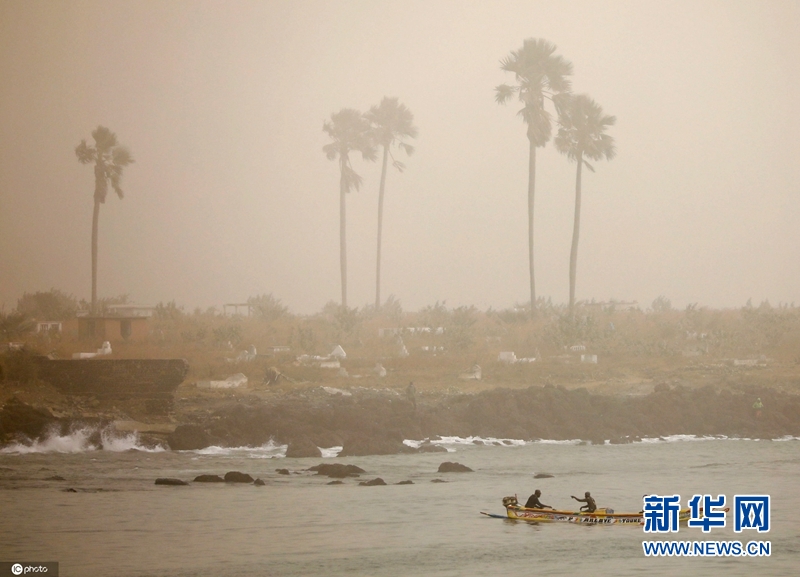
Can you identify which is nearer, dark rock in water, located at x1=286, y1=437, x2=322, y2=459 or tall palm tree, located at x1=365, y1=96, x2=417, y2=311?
dark rock in water, located at x1=286, y1=437, x2=322, y2=459

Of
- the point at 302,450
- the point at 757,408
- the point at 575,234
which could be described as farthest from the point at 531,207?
the point at 302,450

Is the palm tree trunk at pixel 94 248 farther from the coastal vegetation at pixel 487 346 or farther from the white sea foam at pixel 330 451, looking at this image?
the white sea foam at pixel 330 451

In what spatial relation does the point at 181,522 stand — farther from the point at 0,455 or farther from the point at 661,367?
the point at 661,367

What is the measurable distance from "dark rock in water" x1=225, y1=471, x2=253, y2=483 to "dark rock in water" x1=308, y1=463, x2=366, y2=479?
8.20 ft

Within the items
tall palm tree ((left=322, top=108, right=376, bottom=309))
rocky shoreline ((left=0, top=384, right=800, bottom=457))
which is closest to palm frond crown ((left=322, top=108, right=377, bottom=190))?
tall palm tree ((left=322, top=108, right=376, bottom=309))

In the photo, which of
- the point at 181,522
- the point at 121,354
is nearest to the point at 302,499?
the point at 181,522

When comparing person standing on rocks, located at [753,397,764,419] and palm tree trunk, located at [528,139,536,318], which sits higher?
palm tree trunk, located at [528,139,536,318]

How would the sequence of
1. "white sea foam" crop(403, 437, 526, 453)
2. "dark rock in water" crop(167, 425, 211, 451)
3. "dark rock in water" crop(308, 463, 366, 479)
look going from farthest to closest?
"white sea foam" crop(403, 437, 526, 453)
"dark rock in water" crop(167, 425, 211, 451)
"dark rock in water" crop(308, 463, 366, 479)

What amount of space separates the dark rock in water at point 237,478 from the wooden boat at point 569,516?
8.22 meters

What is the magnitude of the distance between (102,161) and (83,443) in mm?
28773

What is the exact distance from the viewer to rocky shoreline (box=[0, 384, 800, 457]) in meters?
36.5

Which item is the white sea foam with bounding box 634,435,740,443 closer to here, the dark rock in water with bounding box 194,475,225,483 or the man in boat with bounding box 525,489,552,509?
the man in boat with bounding box 525,489,552,509

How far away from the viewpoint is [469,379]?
47312 mm

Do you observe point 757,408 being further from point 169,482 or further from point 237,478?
point 169,482
